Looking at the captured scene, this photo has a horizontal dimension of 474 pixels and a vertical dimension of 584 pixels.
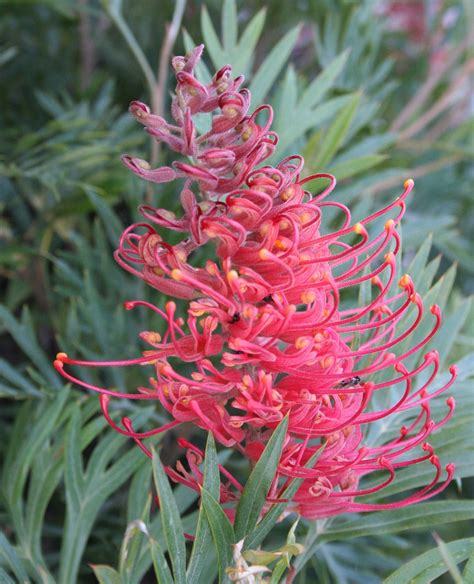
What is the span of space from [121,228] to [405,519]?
0.44 meters

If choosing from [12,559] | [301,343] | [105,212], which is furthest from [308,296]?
[105,212]

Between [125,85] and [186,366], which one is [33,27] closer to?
[125,85]

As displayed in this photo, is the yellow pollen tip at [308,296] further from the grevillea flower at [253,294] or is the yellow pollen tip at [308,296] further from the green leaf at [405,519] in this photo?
the green leaf at [405,519]

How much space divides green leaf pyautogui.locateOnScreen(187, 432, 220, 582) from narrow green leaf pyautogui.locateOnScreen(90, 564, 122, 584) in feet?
0.16

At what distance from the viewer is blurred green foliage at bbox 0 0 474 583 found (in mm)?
580

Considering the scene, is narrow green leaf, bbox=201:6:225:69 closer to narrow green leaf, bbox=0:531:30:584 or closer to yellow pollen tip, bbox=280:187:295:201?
yellow pollen tip, bbox=280:187:295:201

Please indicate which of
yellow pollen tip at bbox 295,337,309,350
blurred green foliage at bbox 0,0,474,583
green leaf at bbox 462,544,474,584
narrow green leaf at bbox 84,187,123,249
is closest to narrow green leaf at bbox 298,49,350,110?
blurred green foliage at bbox 0,0,474,583

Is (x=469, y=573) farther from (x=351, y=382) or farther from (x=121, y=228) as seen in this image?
(x=121, y=228)

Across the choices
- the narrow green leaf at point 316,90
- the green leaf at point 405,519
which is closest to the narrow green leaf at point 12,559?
the green leaf at point 405,519

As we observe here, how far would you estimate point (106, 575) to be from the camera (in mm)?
419

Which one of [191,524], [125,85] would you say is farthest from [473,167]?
[191,524]

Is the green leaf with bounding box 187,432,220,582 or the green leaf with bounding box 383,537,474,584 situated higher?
the green leaf with bounding box 187,432,220,582

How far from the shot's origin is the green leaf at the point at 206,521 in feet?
1.45

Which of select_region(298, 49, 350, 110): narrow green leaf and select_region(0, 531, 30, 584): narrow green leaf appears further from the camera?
select_region(298, 49, 350, 110): narrow green leaf
